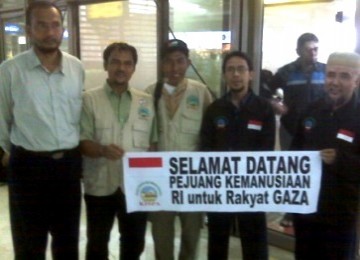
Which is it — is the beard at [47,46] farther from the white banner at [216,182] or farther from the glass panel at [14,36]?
the glass panel at [14,36]

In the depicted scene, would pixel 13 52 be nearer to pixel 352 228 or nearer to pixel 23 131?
pixel 23 131

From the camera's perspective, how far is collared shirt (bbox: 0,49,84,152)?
7.53 feet

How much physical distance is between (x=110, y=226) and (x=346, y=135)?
56.5 inches

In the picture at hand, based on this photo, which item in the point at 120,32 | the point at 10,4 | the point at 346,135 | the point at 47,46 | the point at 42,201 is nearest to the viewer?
the point at 346,135

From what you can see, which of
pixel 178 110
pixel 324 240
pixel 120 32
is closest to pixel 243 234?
pixel 324 240

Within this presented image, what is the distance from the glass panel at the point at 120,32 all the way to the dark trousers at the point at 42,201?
226cm

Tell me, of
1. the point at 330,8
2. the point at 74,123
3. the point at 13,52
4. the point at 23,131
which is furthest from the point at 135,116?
the point at 13,52

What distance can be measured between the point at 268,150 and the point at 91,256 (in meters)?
1.24

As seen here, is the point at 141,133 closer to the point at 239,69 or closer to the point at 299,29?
the point at 239,69

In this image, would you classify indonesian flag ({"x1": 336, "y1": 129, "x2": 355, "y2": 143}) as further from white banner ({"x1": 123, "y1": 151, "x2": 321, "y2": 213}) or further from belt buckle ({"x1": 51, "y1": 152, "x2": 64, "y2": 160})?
belt buckle ({"x1": 51, "y1": 152, "x2": 64, "y2": 160})

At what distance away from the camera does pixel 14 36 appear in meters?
6.07

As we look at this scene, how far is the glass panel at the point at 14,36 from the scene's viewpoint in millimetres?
5918

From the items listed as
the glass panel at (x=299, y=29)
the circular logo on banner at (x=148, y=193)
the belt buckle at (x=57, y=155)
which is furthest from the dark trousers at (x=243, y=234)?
the glass panel at (x=299, y=29)

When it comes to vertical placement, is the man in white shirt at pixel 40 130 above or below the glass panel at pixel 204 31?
below
